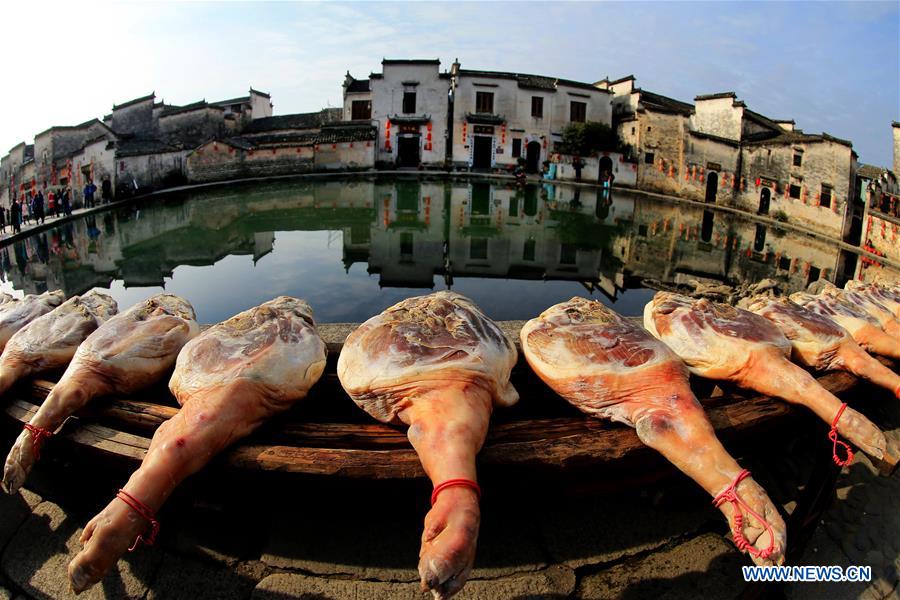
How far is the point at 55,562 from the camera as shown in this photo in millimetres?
3488

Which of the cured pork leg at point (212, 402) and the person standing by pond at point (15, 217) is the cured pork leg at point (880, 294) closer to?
the cured pork leg at point (212, 402)

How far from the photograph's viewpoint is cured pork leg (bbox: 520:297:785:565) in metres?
2.48

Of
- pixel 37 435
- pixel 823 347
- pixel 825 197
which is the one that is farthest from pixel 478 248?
pixel 825 197

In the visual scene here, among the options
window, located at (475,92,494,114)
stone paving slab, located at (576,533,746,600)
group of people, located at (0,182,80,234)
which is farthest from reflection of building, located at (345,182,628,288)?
window, located at (475,92,494,114)

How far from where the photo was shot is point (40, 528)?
12.4 ft

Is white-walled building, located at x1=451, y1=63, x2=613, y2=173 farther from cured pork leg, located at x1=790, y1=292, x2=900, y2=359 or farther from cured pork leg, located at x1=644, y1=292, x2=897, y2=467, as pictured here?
cured pork leg, located at x1=644, y1=292, x2=897, y2=467

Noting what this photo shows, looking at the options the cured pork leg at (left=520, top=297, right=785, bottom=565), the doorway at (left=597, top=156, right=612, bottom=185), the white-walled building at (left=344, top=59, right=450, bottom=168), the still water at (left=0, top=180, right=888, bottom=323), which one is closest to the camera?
the cured pork leg at (left=520, top=297, right=785, bottom=565)

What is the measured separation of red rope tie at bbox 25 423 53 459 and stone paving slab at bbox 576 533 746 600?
10.3 feet

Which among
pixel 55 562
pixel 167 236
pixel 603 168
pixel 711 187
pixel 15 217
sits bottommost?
pixel 55 562

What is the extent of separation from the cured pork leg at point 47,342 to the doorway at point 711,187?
2999cm

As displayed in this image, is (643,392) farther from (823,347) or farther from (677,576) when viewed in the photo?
(823,347)

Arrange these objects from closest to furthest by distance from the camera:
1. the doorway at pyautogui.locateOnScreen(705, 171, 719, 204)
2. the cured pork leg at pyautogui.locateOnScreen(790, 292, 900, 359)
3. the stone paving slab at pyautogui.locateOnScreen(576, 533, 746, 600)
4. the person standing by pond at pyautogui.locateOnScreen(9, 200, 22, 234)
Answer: the stone paving slab at pyautogui.locateOnScreen(576, 533, 746, 600) < the cured pork leg at pyautogui.locateOnScreen(790, 292, 900, 359) < the person standing by pond at pyautogui.locateOnScreen(9, 200, 22, 234) < the doorway at pyautogui.locateOnScreen(705, 171, 719, 204)

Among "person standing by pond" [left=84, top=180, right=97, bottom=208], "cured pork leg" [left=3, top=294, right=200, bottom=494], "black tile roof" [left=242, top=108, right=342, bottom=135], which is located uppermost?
"black tile roof" [left=242, top=108, right=342, bottom=135]

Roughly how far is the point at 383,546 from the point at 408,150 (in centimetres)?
3514
